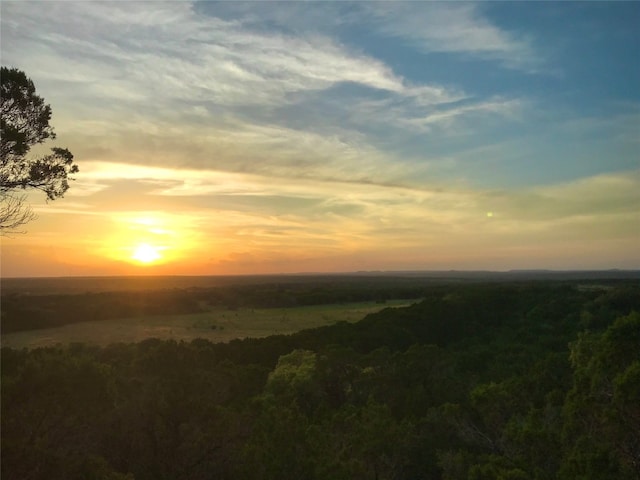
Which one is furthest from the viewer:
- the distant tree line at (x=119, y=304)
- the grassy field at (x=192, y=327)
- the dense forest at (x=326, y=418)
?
the distant tree line at (x=119, y=304)

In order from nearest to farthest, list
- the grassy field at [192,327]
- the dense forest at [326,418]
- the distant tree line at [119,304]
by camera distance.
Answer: the dense forest at [326,418] < the grassy field at [192,327] < the distant tree line at [119,304]

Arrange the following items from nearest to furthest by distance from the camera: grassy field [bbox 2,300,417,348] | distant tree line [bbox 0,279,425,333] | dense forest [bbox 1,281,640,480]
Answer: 1. dense forest [bbox 1,281,640,480]
2. grassy field [bbox 2,300,417,348]
3. distant tree line [bbox 0,279,425,333]

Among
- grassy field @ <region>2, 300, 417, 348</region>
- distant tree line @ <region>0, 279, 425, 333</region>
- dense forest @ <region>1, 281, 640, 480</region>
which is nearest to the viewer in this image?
dense forest @ <region>1, 281, 640, 480</region>

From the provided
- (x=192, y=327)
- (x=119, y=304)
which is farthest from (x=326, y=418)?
(x=119, y=304)

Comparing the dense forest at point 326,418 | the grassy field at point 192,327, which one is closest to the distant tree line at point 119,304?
the grassy field at point 192,327

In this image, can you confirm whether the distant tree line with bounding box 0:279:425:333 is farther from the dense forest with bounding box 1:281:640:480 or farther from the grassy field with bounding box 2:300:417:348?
the dense forest with bounding box 1:281:640:480

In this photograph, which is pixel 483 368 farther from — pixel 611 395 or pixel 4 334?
pixel 4 334

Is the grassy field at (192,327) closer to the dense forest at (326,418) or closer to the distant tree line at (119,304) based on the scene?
the distant tree line at (119,304)

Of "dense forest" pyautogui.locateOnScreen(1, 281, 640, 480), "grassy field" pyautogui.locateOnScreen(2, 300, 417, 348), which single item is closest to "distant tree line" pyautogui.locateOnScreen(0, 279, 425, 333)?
"grassy field" pyautogui.locateOnScreen(2, 300, 417, 348)

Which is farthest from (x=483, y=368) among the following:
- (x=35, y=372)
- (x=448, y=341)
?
(x=35, y=372)
